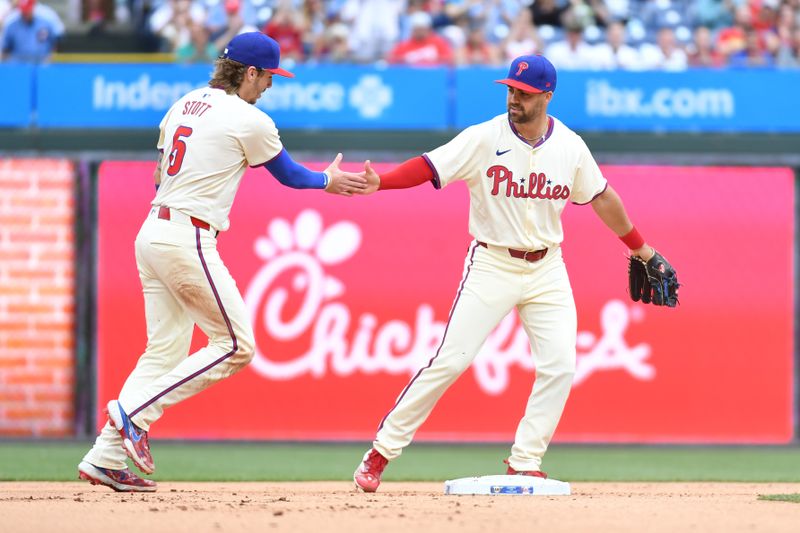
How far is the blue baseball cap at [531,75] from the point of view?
650 cm

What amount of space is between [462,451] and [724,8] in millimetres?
5552

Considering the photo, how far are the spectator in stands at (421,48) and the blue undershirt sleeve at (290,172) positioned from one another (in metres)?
5.50

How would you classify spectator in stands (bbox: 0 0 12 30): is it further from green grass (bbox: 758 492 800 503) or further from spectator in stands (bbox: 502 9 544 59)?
green grass (bbox: 758 492 800 503)

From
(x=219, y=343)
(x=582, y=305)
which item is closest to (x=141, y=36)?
(x=582, y=305)

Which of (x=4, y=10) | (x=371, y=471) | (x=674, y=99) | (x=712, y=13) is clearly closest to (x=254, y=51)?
(x=371, y=471)

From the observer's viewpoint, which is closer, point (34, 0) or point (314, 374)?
point (314, 374)

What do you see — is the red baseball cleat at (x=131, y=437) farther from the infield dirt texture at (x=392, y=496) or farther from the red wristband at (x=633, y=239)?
the red wristband at (x=633, y=239)

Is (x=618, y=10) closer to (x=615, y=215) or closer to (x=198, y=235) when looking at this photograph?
(x=615, y=215)

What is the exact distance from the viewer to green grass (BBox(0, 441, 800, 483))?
8367 millimetres

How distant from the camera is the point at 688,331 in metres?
11.1

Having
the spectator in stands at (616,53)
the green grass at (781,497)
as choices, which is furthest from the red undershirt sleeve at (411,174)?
the spectator in stands at (616,53)

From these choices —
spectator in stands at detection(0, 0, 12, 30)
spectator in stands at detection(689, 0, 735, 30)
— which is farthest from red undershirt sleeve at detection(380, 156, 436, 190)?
spectator in stands at detection(689, 0, 735, 30)

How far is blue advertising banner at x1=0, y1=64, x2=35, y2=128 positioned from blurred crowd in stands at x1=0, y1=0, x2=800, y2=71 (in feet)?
2.10

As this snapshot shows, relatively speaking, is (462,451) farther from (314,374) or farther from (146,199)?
(146,199)
